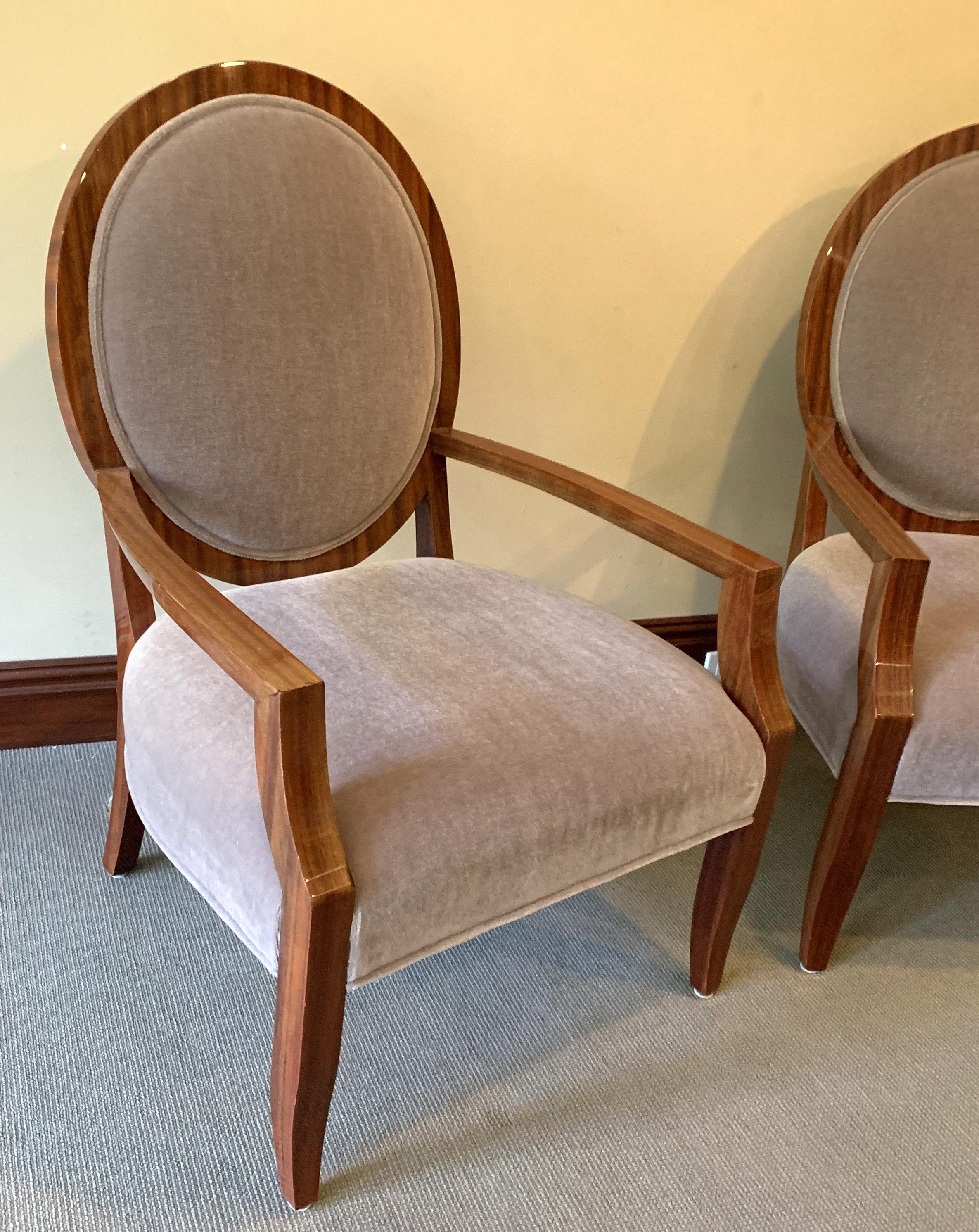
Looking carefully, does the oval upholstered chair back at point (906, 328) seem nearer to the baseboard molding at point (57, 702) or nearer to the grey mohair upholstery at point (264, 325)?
the grey mohair upholstery at point (264, 325)

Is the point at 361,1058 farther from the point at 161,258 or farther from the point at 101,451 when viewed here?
the point at 161,258

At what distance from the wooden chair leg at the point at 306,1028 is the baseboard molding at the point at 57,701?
2.77 feet

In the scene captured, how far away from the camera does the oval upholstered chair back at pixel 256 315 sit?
1.07 meters

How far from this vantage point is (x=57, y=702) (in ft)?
5.22

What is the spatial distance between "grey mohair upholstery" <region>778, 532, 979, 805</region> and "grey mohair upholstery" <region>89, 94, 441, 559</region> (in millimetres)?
562

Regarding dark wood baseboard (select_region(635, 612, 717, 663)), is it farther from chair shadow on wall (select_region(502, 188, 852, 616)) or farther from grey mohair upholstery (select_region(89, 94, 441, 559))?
grey mohair upholstery (select_region(89, 94, 441, 559))

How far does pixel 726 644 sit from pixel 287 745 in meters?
0.51

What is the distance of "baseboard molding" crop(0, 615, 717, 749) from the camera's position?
1559mm

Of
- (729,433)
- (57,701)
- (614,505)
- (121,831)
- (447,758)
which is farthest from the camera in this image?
(729,433)

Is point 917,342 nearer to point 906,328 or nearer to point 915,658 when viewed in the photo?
point 906,328

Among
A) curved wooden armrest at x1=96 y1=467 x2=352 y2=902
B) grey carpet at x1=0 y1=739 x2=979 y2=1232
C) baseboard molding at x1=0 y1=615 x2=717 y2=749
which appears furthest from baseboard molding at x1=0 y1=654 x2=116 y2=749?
curved wooden armrest at x1=96 y1=467 x2=352 y2=902

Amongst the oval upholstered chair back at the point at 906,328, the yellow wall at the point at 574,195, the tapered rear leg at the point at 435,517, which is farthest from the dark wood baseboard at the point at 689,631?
the tapered rear leg at the point at 435,517

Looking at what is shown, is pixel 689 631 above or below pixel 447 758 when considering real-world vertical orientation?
below

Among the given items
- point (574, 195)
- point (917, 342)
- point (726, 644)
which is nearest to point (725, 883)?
point (726, 644)
